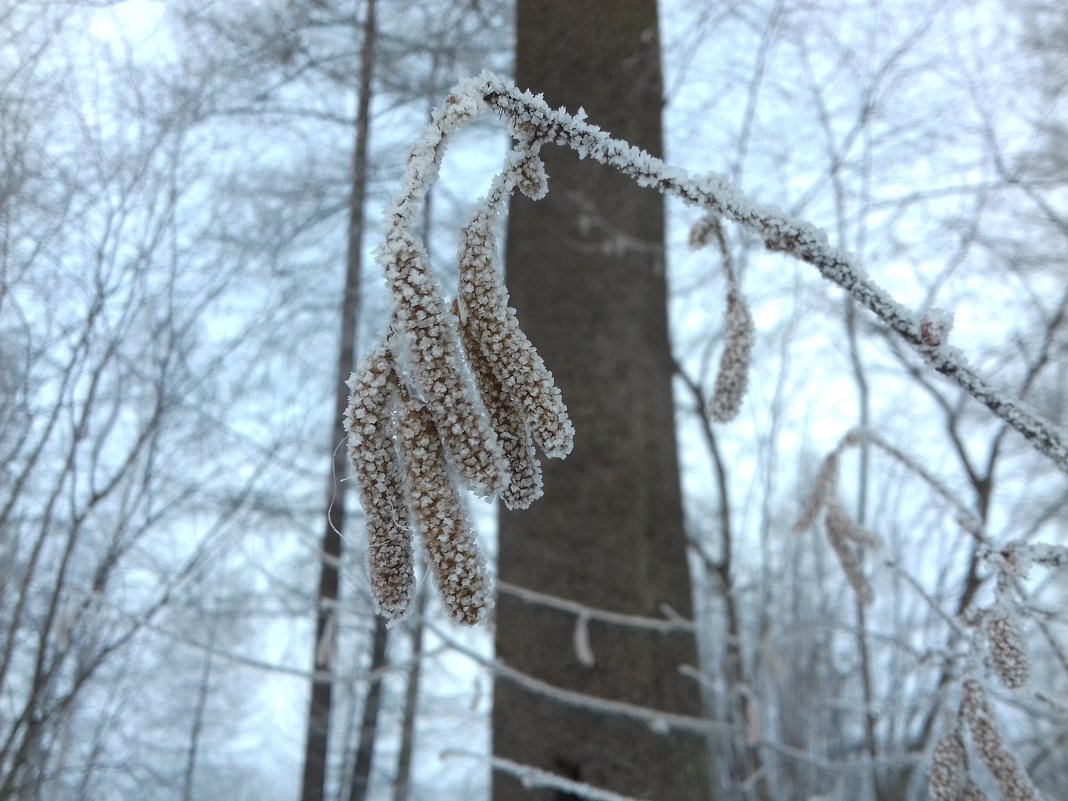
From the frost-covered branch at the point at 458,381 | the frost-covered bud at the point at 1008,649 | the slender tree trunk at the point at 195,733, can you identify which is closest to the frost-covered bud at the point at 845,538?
the frost-covered bud at the point at 1008,649

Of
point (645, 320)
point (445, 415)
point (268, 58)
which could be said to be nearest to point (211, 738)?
point (268, 58)

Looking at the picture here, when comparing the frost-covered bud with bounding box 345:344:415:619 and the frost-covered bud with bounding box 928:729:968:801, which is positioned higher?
the frost-covered bud with bounding box 345:344:415:619

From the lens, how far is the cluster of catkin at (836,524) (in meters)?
1.40

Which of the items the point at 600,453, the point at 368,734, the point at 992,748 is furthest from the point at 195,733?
the point at 992,748

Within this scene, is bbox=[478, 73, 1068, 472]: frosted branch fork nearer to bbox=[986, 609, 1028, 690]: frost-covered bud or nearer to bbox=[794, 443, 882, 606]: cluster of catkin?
bbox=[986, 609, 1028, 690]: frost-covered bud

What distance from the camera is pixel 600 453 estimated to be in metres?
2.42

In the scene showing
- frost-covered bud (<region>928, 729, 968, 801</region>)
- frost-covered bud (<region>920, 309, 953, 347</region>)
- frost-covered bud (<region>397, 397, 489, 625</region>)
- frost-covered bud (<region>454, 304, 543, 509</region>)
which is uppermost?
frost-covered bud (<region>920, 309, 953, 347</region>)

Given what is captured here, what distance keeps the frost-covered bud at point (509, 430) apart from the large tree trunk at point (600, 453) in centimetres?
177

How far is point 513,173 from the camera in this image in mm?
625

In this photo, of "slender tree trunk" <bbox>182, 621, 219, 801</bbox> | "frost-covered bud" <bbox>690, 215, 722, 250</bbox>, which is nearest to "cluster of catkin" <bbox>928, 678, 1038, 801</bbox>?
"frost-covered bud" <bbox>690, 215, 722, 250</bbox>

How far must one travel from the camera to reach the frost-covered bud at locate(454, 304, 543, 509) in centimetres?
59

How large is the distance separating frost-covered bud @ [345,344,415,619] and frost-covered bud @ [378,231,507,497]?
2cm

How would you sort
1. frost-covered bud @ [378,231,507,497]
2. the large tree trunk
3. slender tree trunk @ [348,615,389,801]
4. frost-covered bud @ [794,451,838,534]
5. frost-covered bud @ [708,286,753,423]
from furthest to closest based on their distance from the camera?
slender tree trunk @ [348,615,389,801] < the large tree trunk < frost-covered bud @ [794,451,838,534] < frost-covered bud @ [708,286,753,423] < frost-covered bud @ [378,231,507,497]

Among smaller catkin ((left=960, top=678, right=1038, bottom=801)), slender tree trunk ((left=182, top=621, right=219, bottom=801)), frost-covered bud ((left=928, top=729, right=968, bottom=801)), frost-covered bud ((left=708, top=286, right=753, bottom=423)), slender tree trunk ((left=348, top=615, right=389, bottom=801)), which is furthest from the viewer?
slender tree trunk ((left=348, top=615, right=389, bottom=801))
